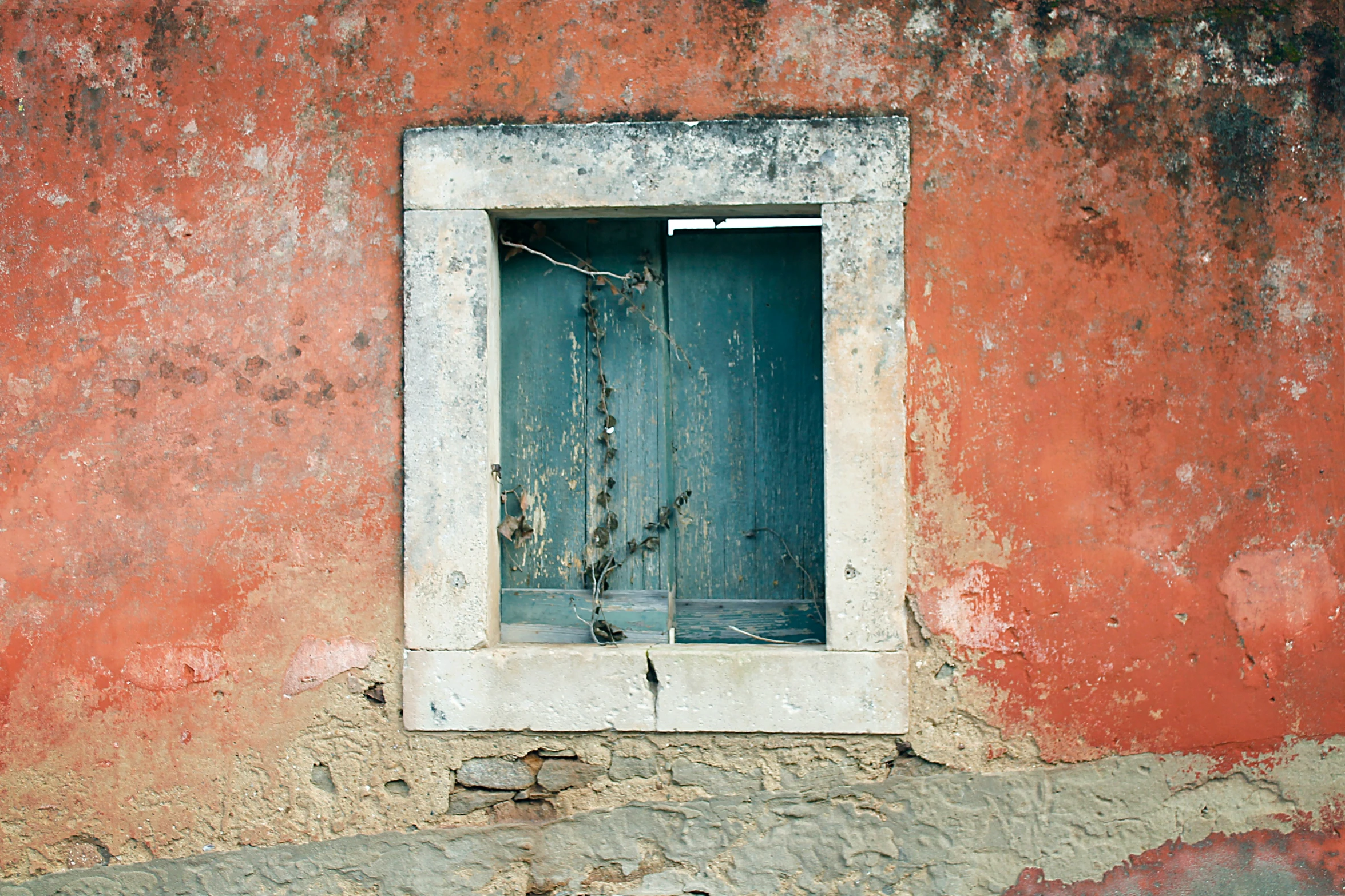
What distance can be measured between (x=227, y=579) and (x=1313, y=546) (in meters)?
3.08

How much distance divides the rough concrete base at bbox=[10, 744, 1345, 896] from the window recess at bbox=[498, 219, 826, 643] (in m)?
0.58

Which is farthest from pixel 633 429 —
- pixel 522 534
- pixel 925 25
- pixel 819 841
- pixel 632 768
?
pixel 925 25

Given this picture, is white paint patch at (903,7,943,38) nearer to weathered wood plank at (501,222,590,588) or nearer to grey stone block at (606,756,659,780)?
weathered wood plank at (501,222,590,588)

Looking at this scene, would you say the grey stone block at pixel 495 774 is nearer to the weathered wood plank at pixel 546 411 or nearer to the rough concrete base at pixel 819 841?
the rough concrete base at pixel 819 841

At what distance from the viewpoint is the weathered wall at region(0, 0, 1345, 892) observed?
2.34 meters

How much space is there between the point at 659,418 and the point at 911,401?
76 cm

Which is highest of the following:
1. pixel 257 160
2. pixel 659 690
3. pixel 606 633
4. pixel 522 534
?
pixel 257 160

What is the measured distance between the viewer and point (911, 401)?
2.36m

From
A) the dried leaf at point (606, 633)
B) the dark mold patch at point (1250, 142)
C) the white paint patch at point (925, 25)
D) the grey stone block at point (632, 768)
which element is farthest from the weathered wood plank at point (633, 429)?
the dark mold patch at point (1250, 142)

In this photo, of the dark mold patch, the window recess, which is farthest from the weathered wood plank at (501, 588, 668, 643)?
the dark mold patch

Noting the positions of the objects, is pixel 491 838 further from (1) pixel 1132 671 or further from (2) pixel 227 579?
(1) pixel 1132 671

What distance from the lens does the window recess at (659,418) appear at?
2.61m

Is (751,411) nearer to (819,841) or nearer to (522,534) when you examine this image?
(522,534)

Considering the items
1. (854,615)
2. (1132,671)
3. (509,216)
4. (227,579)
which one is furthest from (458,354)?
(1132,671)
